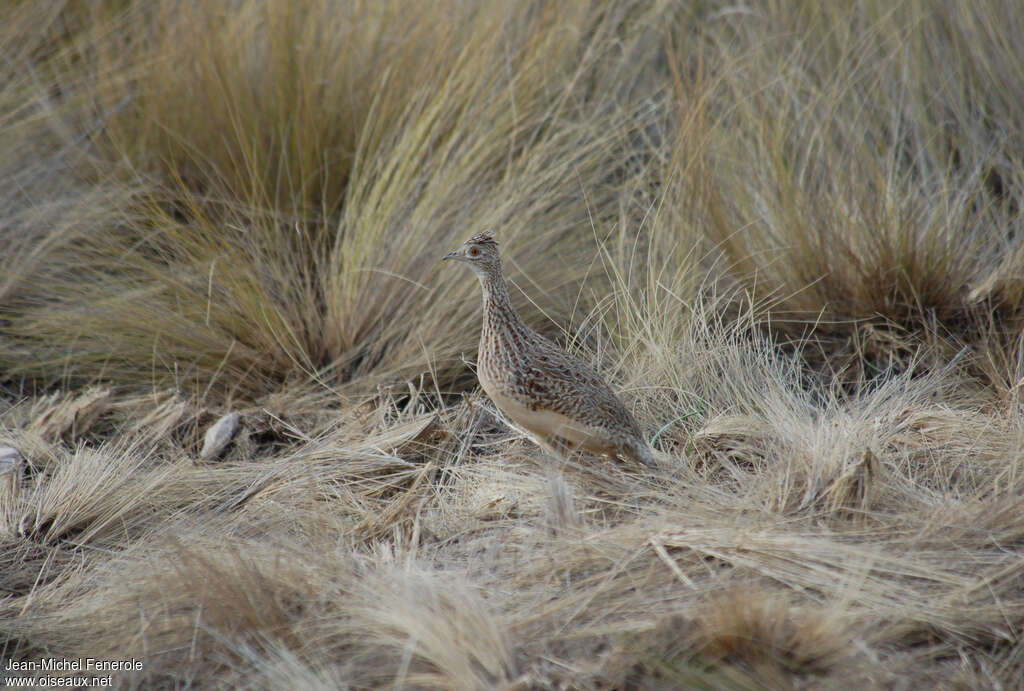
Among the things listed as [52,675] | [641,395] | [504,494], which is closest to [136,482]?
[52,675]

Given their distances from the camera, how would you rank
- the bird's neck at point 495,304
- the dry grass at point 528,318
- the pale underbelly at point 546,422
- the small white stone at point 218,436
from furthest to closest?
the small white stone at point 218,436 → the bird's neck at point 495,304 → the pale underbelly at point 546,422 → the dry grass at point 528,318

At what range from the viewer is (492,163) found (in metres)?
4.71

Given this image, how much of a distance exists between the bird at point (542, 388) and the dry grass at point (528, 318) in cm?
13

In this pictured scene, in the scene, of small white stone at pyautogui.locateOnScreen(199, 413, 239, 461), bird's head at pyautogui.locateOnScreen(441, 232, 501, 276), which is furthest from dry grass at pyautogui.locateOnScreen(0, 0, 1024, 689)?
bird's head at pyautogui.locateOnScreen(441, 232, 501, 276)

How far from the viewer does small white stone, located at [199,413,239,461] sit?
390cm

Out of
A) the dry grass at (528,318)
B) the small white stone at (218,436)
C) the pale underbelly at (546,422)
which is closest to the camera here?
the dry grass at (528,318)

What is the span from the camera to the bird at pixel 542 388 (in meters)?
3.18

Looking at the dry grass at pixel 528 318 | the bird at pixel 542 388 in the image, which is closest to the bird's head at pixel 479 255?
the bird at pixel 542 388

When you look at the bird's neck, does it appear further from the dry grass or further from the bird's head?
the dry grass

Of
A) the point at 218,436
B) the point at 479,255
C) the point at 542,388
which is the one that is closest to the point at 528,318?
the point at 479,255

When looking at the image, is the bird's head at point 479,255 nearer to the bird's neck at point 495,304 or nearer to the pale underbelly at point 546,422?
the bird's neck at point 495,304

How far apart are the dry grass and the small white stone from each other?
5 centimetres

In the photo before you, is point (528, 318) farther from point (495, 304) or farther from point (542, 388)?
point (542, 388)

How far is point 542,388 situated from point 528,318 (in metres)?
1.33
